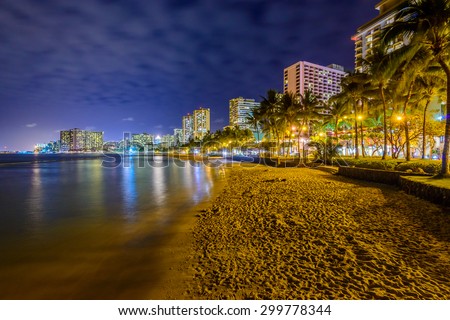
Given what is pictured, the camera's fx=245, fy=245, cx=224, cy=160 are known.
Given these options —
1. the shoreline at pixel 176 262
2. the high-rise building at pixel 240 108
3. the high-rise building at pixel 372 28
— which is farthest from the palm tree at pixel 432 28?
the high-rise building at pixel 240 108

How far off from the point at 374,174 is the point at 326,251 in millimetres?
12244

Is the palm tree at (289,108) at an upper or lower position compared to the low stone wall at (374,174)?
upper

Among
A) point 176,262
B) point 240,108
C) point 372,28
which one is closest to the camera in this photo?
point 176,262

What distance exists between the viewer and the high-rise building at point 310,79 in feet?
411

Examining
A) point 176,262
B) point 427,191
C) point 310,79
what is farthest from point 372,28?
point 176,262

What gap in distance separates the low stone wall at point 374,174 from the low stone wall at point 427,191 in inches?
62.6

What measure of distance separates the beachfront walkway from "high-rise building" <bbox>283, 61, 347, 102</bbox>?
123 meters

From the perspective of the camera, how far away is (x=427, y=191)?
9.42 m

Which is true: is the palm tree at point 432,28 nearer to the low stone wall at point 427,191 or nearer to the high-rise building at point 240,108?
the low stone wall at point 427,191

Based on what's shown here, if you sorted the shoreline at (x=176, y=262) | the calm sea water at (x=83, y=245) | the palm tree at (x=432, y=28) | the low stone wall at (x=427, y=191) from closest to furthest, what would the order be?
the shoreline at (x=176, y=262) < the calm sea water at (x=83, y=245) < the low stone wall at (x=427, y=191) < the palm tree at (x=432, y=28)

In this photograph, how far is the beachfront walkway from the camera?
4.10m

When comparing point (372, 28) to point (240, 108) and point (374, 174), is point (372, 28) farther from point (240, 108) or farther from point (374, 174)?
point (240, 108)

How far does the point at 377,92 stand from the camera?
22656mm
